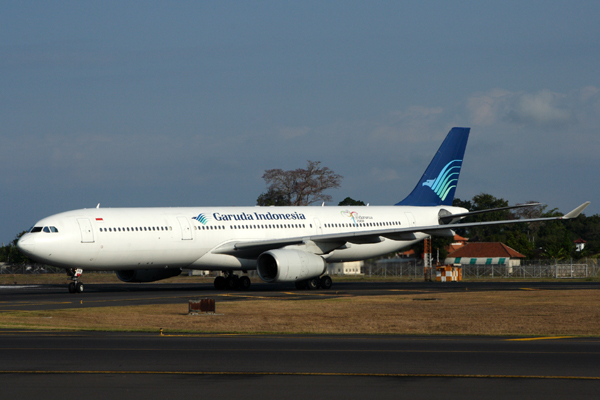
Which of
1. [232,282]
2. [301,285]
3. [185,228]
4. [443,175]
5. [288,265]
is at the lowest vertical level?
[301,285]

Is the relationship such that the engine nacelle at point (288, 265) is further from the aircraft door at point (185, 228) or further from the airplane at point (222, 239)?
the aircraft door at point (185, 228)

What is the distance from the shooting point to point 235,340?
1633cm

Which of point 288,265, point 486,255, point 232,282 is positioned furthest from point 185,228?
point 486,255

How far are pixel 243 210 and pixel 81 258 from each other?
8.75 meters

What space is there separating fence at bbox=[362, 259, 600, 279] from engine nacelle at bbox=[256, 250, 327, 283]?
1785 cm

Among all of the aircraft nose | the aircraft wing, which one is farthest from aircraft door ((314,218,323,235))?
the aircraft nose

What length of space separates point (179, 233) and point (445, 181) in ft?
62.6

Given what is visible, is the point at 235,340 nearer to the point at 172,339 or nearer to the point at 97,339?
the point at 172,339

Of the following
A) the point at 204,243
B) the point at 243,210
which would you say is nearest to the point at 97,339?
the point at 204,243

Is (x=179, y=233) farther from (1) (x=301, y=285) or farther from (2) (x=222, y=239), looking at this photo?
(1) (x=301, y=285)

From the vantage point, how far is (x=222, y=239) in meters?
36.8

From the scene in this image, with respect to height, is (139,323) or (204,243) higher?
(204,243)

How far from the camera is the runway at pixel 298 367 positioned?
10.0 metres

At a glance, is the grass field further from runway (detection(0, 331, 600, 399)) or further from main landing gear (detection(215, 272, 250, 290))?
main landing gear (detection(215, 272, 250, 290))
